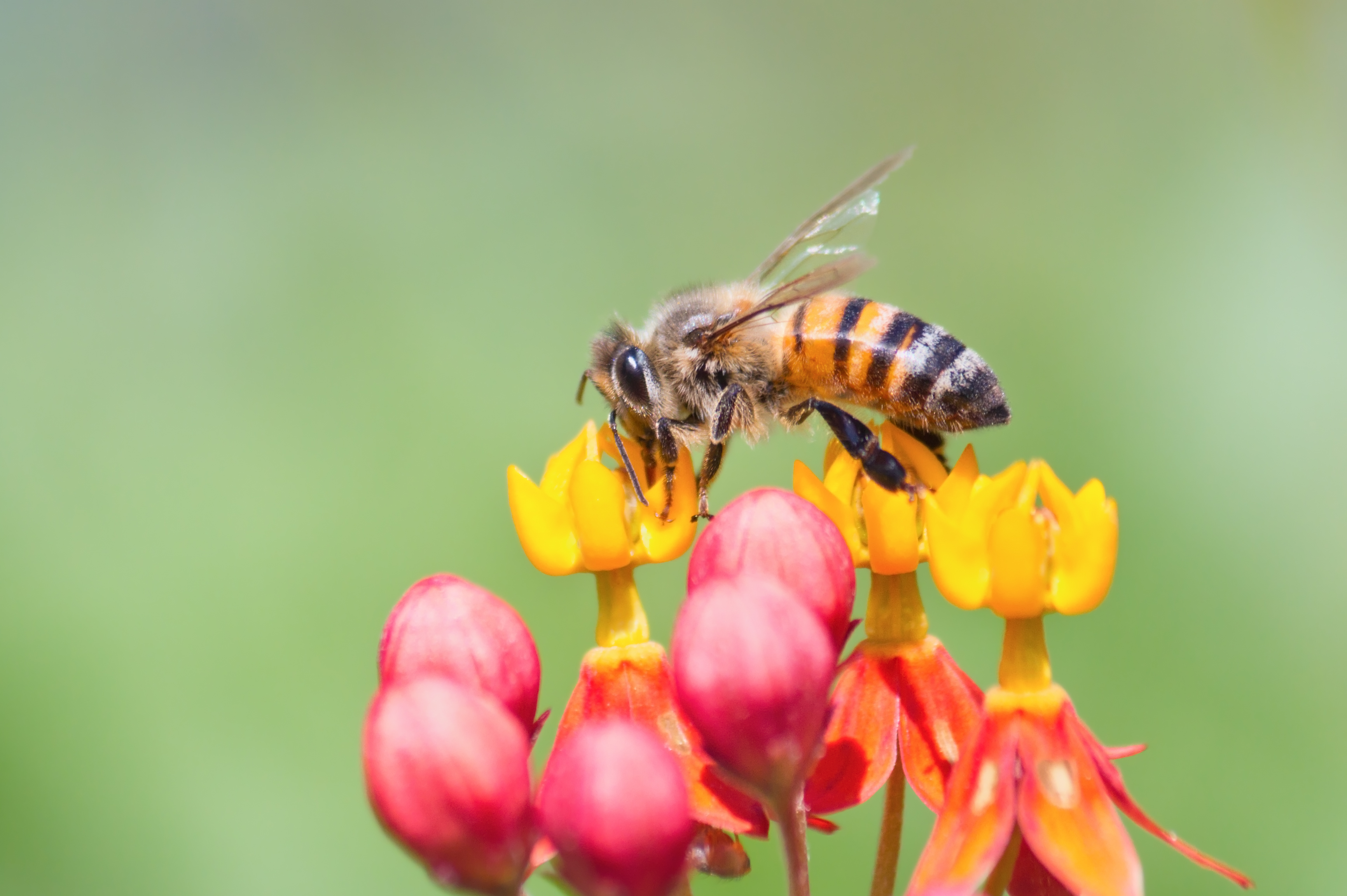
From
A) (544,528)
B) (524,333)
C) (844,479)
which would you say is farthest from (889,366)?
(524,333)

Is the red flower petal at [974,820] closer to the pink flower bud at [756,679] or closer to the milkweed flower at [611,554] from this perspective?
the pink flower bud at [756,679]

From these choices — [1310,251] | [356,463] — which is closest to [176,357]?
[356,463]

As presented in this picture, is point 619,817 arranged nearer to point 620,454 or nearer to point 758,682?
point 758,682

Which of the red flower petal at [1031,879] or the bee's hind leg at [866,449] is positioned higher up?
the bee's hind leg at [866,449]

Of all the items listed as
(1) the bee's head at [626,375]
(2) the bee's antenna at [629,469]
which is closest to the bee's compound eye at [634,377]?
(1) the bee's head at [626,375]

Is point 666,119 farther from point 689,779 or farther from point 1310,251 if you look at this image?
point 689,779
